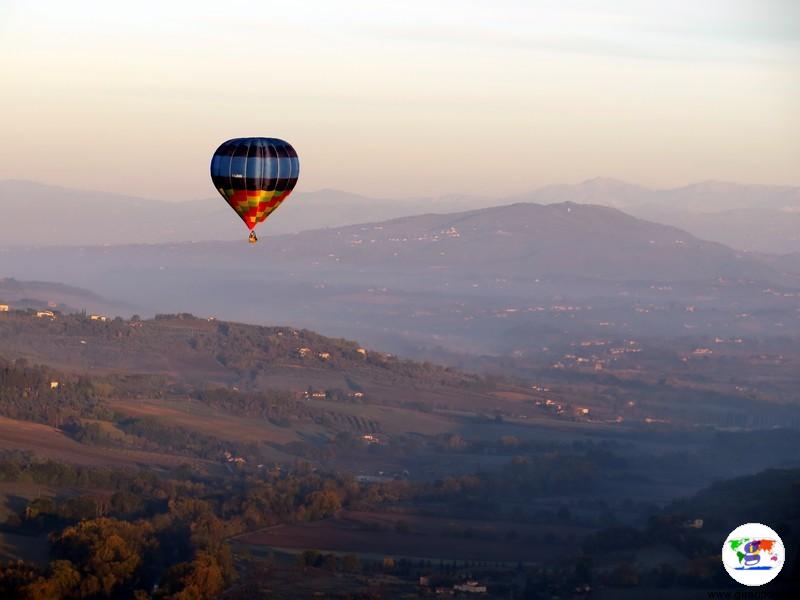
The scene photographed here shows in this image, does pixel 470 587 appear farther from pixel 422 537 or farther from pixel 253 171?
pixel 253 171

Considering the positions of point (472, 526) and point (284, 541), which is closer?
point (284, 541)

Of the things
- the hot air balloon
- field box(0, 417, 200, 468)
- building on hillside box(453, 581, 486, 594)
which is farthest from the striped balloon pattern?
field box(0, 417, 200, 468)

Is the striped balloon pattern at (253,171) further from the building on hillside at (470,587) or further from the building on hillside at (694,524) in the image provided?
the building on hillside at (694,524)

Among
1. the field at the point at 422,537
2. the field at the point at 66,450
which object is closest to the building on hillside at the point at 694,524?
the field at the point at 422,537

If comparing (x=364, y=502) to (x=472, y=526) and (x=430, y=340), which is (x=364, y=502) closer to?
(x=472, y=526)

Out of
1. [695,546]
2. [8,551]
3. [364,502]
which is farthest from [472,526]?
[8,551]

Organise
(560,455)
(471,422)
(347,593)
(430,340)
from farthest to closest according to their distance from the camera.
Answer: (430,340)
(471,422)
(560,455)
(347,593)

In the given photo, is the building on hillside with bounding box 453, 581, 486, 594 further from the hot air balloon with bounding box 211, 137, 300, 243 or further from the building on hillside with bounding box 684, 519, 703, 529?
the hot air balloon with bounding box 211, 137, 300, 243
